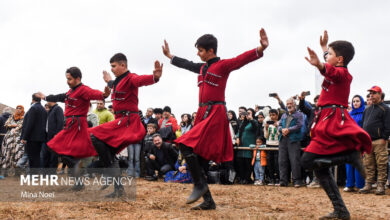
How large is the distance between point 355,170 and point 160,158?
16.6 feet

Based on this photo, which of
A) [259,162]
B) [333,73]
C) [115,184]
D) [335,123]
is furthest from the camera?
[259,162]

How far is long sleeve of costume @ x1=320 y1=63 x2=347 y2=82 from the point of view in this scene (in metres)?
4.25

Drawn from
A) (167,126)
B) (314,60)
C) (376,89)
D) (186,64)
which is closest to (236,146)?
(167,126)

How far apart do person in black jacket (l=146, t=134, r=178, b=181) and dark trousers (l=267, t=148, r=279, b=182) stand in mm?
2514

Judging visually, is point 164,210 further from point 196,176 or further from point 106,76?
point 106,76

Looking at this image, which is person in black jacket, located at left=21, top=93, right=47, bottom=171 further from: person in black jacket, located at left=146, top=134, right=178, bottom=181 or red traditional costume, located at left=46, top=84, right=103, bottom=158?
red traditional costume, located at left=46, top=84, right=103, bottom=158

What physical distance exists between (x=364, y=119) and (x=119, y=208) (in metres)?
5.70

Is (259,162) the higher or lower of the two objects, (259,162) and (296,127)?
the lower

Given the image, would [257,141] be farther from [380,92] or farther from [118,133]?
[118,133]

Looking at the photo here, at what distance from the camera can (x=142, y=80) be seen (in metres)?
5.68

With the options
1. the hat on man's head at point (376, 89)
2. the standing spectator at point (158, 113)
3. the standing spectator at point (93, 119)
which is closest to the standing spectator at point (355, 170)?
the hat on man's head at point (376, 89)

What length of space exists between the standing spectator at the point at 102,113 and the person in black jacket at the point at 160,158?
1447 mm

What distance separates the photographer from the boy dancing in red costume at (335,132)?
14.2 ft

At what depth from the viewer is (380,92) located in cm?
810
